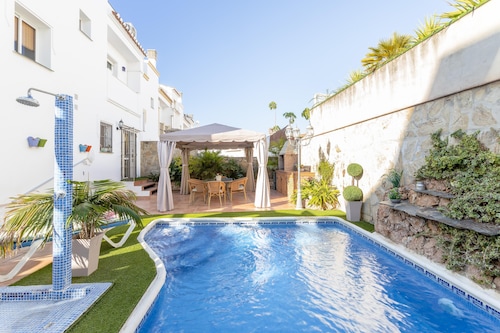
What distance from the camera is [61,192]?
3.15 meters

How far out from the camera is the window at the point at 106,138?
1048cm

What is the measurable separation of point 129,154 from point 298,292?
12.6m

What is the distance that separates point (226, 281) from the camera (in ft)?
13.6

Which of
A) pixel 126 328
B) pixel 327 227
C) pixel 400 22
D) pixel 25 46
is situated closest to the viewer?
pixel 126 328

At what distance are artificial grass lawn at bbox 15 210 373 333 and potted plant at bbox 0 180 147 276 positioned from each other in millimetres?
375

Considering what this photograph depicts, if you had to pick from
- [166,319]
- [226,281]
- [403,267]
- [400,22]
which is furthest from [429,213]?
[400,22]

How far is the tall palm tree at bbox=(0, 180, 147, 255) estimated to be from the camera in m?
3.19

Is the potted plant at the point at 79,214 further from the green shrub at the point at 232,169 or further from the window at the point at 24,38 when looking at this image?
the green shrub at the point at 232,169

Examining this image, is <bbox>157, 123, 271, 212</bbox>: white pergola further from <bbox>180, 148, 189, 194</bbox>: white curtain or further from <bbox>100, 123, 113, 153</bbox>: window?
<bbox>180, 148, 189, 194</bbox>: white curtain

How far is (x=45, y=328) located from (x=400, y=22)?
11.7 meters

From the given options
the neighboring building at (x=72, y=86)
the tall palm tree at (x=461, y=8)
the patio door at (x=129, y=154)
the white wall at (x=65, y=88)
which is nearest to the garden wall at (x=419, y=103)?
the tall palm tree at (x=461, y=8)

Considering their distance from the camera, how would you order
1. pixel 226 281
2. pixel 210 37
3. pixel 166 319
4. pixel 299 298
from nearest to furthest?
pixel 166 319 → pixel 299 298 → pixel 226 281 → pixel 210 37

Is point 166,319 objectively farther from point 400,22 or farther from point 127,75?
point 127,75

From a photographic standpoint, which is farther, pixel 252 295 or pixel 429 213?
pixel 429 213
